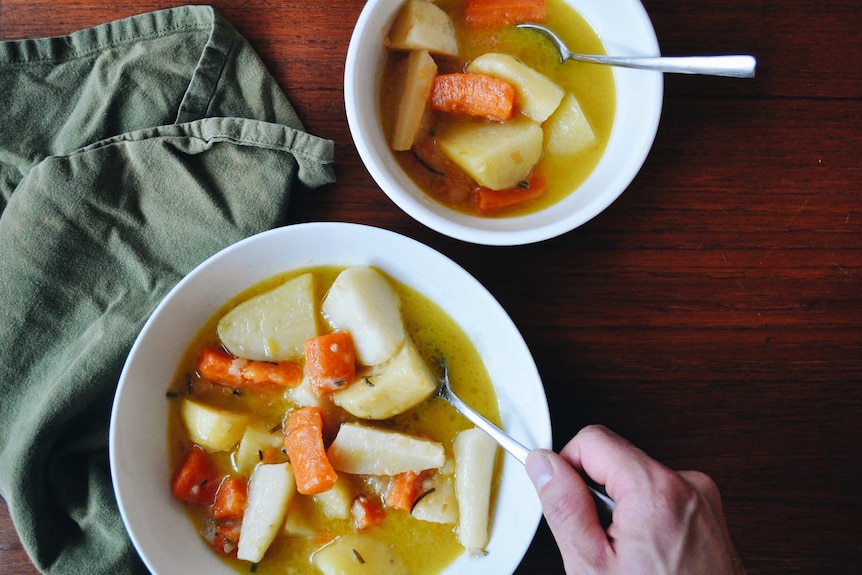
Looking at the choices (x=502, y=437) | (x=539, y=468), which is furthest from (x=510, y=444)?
(x=539, y=468)

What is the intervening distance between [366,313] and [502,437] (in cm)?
51

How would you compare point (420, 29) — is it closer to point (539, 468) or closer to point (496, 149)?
point (496, 149)

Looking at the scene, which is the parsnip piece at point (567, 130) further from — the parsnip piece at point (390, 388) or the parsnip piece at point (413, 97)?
the parsnip piece at point (390, 388)

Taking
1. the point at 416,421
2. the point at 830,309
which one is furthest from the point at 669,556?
the point at 830,309

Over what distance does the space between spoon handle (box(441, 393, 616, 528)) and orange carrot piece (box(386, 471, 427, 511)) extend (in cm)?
22

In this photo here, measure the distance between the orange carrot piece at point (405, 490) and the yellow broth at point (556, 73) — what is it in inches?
31.4

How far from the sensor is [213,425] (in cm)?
207

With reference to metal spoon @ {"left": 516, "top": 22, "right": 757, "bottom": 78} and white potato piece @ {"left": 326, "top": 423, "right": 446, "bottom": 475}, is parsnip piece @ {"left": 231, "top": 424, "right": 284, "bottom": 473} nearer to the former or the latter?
white potato piece @ {"left": 326, "top": 423, "right": 446, "bottom": 475}

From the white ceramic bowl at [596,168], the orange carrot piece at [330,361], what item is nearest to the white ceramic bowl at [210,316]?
the white ceramic bowl at [596,168]

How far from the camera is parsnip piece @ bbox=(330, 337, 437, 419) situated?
6.70 feet

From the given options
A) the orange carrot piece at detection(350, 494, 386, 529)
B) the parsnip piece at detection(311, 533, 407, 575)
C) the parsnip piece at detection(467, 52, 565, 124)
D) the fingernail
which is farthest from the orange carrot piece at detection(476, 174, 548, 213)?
the parsnip piece at detection(311, 533, 407, 575)

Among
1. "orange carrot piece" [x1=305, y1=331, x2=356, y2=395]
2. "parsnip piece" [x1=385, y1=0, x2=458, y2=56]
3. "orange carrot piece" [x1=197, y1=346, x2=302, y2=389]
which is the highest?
"parsnip piece" [x1=385, y1=0, x2=458, y2=56]

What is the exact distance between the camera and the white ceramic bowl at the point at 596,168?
1.90m

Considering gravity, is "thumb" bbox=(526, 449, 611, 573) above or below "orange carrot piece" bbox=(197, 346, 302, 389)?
above
